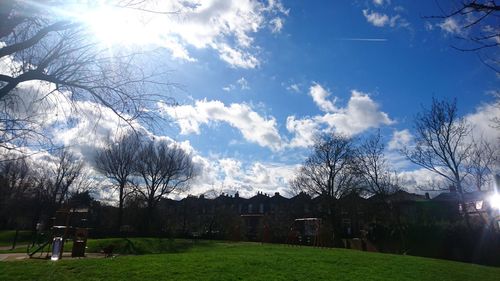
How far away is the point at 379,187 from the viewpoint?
120 ft

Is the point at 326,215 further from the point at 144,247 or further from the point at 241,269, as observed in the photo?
the point at 241,269

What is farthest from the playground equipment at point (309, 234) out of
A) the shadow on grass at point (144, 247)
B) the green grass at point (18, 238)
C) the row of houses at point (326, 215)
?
the green grass at point (18, 238)

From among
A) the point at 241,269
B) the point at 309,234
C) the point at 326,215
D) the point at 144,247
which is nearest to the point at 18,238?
the point at 144,247

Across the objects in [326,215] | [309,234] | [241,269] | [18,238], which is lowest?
[241,269]

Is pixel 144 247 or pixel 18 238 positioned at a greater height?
pixel 18 238

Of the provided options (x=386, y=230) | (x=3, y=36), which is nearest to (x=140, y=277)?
(x=3, y=36)

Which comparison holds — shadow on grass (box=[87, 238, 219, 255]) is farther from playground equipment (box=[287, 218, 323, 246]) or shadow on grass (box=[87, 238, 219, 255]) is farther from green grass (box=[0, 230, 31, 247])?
green grass (box=[0, 230, 31, 247])

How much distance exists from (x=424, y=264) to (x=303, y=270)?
7688mm

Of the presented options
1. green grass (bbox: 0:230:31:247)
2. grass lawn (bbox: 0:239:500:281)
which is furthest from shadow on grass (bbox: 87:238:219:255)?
green grass (bbox: 0:230:31:247)

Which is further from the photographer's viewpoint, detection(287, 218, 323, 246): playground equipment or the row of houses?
the row of houses

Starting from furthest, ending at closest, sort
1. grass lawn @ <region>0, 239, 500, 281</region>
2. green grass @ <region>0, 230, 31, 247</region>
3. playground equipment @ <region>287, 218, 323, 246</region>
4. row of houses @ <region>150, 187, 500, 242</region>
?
green grass @ <region>0, 230, 31, 247</region>
row of houses @ <region>150, 187, 500, 242</region>
playground equipment @ <region>287, 218, 323, 246</region>
grass lawn @ <region>0, 239, 500, 281</region>

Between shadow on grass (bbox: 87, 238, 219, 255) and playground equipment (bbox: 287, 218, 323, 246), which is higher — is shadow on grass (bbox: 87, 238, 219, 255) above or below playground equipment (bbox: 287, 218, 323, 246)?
below

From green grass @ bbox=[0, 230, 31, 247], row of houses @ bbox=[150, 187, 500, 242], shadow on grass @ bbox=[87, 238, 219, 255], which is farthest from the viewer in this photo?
green grass @ bbox=[0, 230, 31, 247]

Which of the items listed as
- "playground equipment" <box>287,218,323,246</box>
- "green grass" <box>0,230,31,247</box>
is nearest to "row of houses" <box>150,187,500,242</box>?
"playground equipment" <box>287,218,323,246</box>
